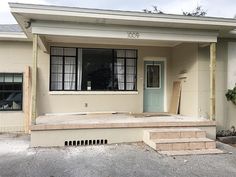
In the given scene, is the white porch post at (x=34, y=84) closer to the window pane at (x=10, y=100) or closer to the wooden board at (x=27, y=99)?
the wooden board at (x=27, y=99)

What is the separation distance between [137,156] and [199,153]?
1497 millimetres

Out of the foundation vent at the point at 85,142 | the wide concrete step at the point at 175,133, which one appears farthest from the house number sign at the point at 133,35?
the foundation vent at the point at 85,142

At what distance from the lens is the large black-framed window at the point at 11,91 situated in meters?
9.39

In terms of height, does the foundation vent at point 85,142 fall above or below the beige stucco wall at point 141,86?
below

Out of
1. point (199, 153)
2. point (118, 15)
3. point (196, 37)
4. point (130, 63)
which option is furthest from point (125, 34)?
point (199, 153)

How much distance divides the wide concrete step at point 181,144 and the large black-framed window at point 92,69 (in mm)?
3812

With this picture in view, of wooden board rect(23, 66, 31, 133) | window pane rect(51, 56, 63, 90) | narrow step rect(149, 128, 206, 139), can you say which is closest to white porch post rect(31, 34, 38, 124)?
wooden board rect(23, 66, 31, 133)

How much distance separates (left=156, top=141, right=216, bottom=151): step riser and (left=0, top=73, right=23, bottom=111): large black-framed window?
17.7ft

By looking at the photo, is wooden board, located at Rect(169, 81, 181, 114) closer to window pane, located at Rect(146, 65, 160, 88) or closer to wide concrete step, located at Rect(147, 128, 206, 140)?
window pane, located at Rect(146, 65, 160, 88)

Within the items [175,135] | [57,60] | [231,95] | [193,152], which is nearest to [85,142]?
[175,135]

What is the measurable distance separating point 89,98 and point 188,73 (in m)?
3.59

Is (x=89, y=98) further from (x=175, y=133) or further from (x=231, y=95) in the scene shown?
(x=231, y=95)

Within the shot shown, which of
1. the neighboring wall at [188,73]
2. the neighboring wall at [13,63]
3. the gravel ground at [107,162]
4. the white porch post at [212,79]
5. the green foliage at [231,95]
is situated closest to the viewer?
the gravel ground at [107,162]

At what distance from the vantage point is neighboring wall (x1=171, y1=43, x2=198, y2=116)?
8898mm
